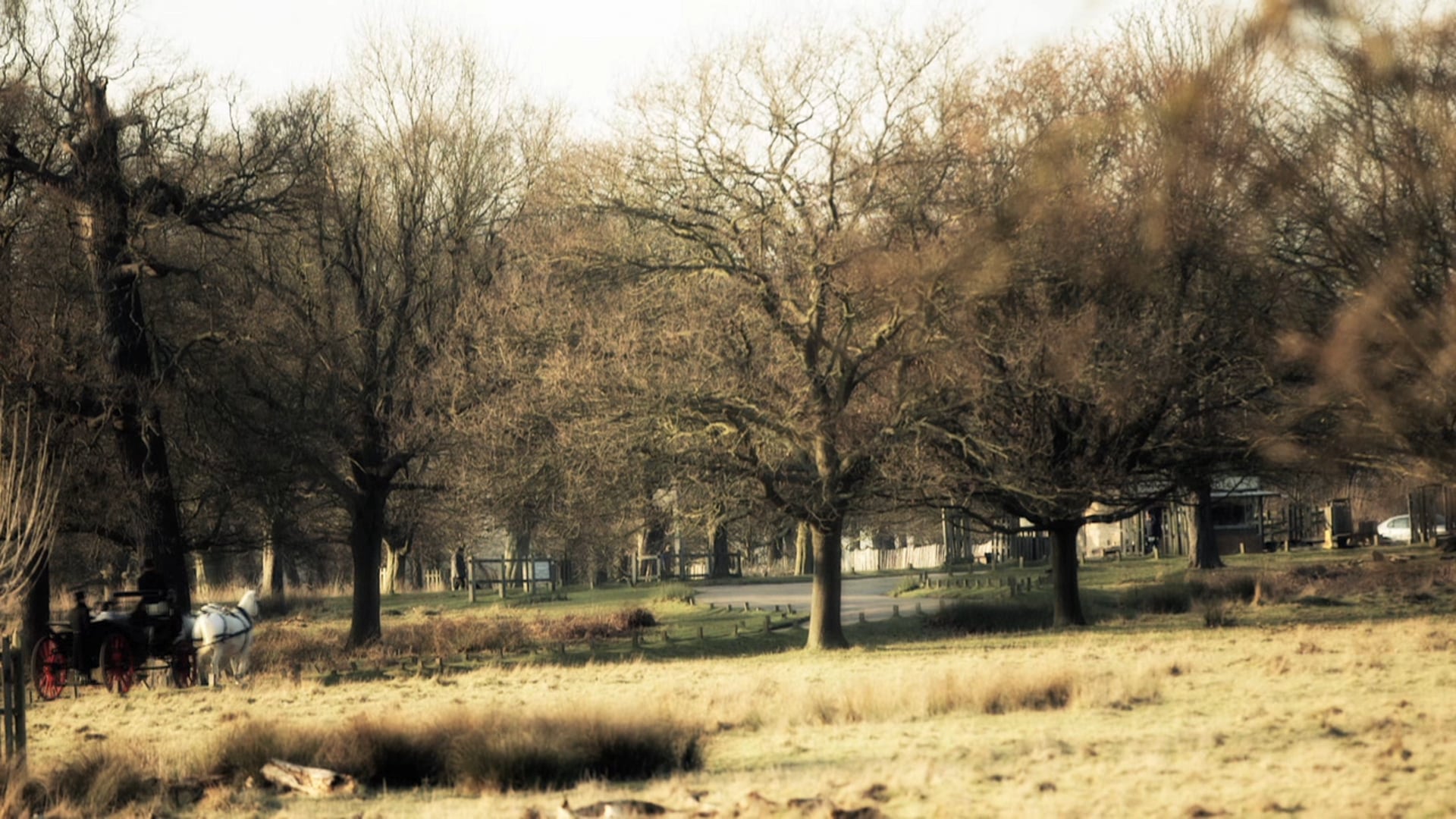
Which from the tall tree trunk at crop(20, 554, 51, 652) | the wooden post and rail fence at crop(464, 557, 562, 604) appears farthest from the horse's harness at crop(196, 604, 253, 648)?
the wooden post and rail fence at crop(464, 557, 562, 604)

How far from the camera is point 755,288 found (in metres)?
29.9

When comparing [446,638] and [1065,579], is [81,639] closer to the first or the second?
[446,638]

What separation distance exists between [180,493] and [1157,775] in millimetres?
23079

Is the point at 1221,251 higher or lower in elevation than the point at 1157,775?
higher

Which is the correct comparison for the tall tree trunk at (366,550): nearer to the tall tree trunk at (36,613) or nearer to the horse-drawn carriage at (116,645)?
the tall tree trunk at (36,613)

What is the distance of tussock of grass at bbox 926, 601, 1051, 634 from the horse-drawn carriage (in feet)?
53.0

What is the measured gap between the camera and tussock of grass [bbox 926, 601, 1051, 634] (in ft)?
114

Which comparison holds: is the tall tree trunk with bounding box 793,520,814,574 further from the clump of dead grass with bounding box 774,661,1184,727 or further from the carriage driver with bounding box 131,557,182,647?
the clump of dead grass with bounding box 774,661,1184,727

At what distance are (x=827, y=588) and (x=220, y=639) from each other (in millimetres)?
11569

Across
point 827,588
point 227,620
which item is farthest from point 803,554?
point 227,620

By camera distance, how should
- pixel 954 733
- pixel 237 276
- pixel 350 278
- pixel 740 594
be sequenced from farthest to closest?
pixel 740 594
pixel 350 278
pixel 237 276
pixel 954 733

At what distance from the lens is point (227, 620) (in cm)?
2625

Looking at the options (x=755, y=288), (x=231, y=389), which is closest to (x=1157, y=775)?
(x=755, y=288)

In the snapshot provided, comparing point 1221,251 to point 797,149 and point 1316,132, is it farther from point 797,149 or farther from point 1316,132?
point 797,149
